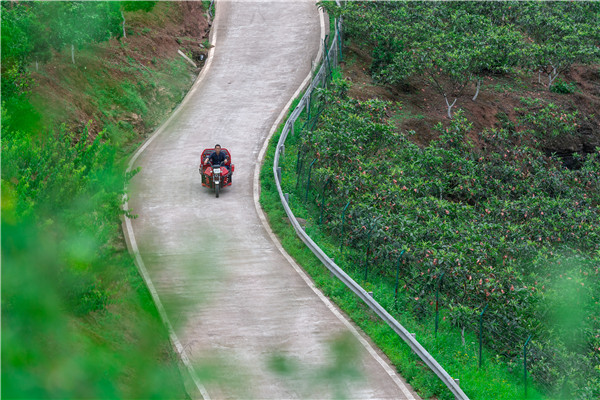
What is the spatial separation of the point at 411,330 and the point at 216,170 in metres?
9.07

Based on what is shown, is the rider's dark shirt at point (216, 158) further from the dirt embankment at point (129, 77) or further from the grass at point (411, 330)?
the dirt embankment at point (129, 77)

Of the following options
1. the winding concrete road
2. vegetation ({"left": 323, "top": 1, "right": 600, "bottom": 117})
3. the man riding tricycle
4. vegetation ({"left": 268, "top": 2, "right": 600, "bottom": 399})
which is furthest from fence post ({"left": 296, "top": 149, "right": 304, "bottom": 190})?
vegetation ({"left": 323, "top": 1, "right": 600, "bottom": 117})

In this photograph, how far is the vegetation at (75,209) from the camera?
9.36 feet

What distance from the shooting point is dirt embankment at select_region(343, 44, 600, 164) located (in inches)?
1150

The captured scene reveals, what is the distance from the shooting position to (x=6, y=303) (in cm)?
340

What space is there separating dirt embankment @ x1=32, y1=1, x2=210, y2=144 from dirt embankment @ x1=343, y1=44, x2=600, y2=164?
8.11 metres

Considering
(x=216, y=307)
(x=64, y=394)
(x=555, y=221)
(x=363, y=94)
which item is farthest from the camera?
(x=363, y=94)

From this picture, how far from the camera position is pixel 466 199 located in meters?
24.3

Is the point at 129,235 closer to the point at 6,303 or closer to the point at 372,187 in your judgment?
the point at 372,187

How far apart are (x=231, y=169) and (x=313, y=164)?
2.92 meters

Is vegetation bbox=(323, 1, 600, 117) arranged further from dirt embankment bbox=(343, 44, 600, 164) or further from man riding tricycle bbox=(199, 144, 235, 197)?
man riding tricycle bbox=(199, 144, 235, 197)

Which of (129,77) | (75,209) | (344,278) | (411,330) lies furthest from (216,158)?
(75,209)

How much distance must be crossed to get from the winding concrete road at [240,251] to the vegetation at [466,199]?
1.80 m

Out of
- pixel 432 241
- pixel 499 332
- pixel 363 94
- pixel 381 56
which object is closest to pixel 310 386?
pixel 499 332
